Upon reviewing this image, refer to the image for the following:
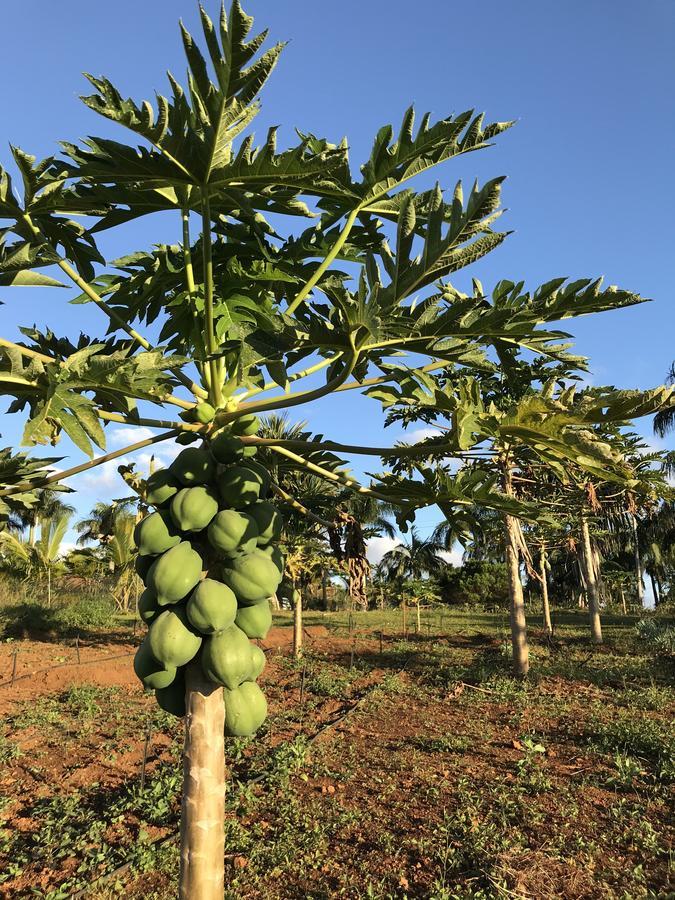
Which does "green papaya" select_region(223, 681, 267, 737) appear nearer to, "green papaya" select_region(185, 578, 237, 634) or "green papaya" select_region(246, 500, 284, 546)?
"green papaya" select_region(185, 578, 237, 634)

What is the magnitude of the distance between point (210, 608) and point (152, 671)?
34 cm

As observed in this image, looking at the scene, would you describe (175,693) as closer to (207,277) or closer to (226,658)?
(226,658)

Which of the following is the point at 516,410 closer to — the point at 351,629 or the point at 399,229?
the point at 399,229

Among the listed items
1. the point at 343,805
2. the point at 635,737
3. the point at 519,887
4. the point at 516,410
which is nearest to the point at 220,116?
the point at 516,410

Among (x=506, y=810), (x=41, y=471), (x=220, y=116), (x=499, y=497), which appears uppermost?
(x=220, y=116)

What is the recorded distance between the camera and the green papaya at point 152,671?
213cm

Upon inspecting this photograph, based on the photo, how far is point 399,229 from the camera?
6.93ft

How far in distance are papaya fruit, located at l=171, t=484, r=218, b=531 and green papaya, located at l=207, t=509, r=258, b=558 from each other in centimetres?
4

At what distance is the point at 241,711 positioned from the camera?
7.48ft

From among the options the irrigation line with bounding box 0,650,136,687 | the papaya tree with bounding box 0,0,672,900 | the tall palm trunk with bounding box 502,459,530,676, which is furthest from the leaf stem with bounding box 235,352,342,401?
the irrigation line with bounding box 0,650,136,687

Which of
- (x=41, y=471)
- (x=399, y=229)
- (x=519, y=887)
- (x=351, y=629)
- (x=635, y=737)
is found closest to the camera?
(x=399, y=229)

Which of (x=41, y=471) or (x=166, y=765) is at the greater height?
(x=41, y=471)

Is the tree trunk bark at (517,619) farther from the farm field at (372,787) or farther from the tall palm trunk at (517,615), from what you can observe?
the farm field at (372,787)

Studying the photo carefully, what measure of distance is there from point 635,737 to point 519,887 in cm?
369
